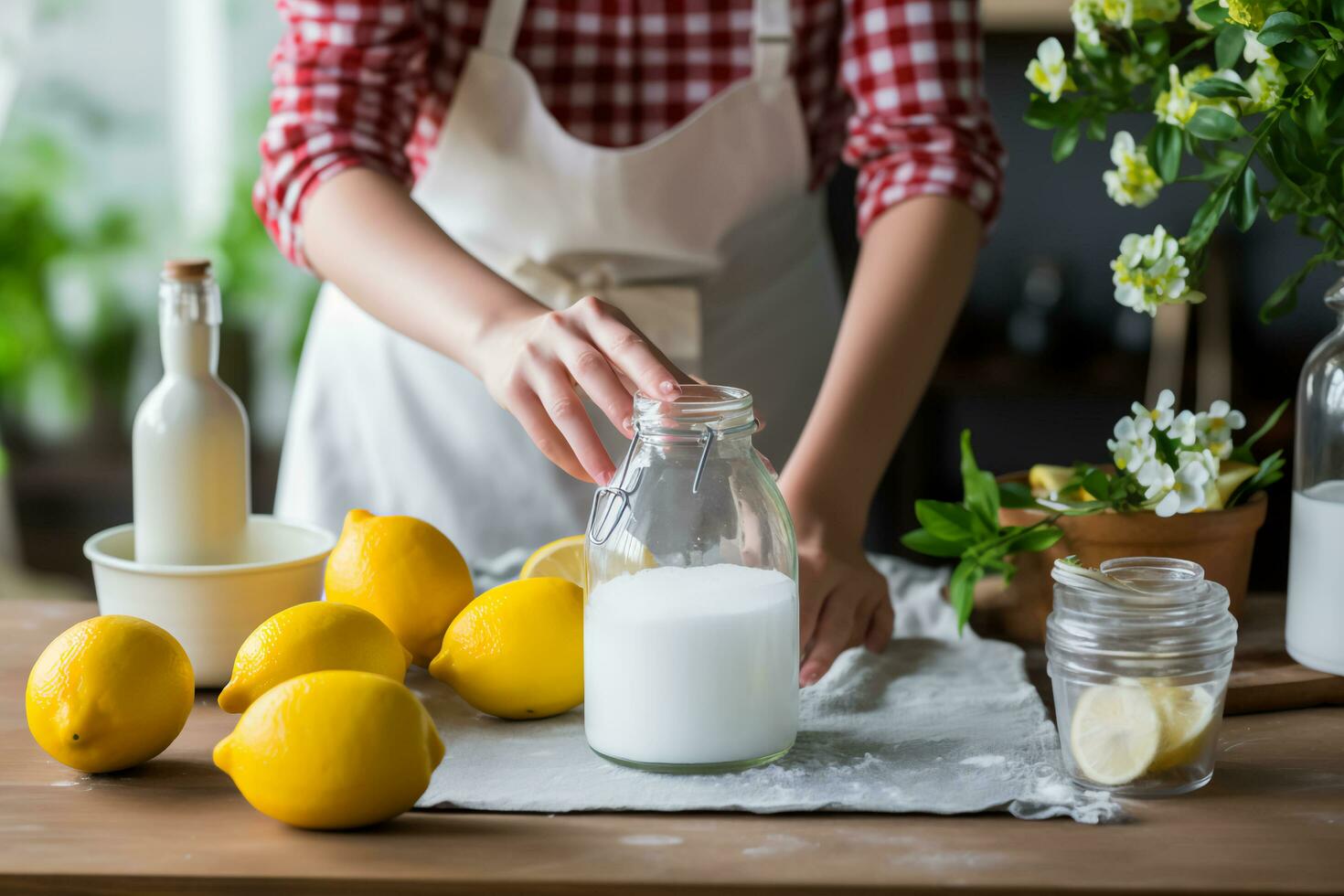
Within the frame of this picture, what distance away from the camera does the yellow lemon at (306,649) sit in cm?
79

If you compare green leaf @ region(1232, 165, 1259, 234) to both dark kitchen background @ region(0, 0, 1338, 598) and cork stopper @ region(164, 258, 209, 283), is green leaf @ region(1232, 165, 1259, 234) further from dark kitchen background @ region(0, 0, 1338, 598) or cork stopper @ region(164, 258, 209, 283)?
dark kitchen background @ region(0, 0, 1338, 598)

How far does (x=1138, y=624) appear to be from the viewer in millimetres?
744

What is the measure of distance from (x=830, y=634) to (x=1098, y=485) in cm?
21

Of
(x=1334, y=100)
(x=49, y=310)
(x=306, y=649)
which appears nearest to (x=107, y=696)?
(x=306, y=649)

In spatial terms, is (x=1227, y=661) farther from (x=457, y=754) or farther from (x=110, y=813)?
(x=110, y=813)

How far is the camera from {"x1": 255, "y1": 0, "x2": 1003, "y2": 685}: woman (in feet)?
3.70

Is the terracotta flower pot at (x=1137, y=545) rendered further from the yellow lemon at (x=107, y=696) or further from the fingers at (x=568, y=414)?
the yellow lemon at (x=107, y=696)

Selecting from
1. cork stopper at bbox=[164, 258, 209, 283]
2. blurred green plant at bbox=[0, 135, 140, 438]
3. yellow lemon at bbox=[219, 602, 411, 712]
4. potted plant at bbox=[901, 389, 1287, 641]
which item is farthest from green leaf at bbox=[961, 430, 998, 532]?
blurred green plant at bbox=[0, 135, 140, 438]

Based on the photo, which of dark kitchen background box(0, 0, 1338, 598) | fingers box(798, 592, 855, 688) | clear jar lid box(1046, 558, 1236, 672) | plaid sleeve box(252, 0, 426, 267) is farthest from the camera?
dark kitchen background box(0, 0, 1338, 598)

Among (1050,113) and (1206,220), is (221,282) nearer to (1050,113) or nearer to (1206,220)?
(1050,113)

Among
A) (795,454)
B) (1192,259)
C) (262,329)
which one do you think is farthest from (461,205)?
(262,329)

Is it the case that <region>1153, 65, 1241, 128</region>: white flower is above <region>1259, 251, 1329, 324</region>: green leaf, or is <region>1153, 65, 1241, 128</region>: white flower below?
above

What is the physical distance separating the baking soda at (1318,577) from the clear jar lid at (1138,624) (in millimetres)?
162

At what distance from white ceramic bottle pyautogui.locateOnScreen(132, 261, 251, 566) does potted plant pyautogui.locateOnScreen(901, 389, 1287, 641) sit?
467mm
